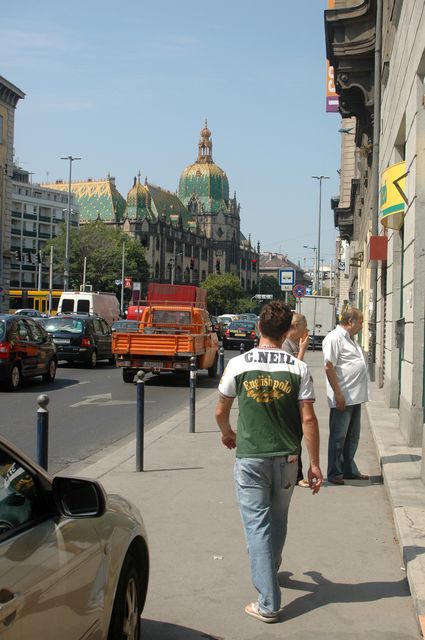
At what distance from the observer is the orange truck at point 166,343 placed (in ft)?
65.2

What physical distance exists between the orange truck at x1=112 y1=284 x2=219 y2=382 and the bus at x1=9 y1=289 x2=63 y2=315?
42463 millimetres

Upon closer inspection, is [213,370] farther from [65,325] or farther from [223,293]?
[223,293]

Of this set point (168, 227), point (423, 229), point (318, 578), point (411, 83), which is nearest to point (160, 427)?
point (423, 229)

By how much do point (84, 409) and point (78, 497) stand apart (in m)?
11.9

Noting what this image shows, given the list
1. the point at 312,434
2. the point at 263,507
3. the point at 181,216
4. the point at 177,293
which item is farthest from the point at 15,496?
the point at 181,216

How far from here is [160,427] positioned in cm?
1265

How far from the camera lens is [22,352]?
59.0ft

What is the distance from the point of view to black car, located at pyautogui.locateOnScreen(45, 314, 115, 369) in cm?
2466

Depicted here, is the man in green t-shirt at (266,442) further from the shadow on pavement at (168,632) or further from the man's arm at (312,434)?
the shadow on pavement at (168,632)

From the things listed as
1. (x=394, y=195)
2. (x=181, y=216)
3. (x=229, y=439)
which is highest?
(x=181, y=216)

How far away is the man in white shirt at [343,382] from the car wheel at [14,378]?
1042 centimetres

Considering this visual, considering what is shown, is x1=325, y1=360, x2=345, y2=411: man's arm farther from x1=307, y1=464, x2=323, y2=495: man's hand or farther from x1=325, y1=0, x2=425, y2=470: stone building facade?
x1=307, y1=464, x2=323, y2=495: man's hand

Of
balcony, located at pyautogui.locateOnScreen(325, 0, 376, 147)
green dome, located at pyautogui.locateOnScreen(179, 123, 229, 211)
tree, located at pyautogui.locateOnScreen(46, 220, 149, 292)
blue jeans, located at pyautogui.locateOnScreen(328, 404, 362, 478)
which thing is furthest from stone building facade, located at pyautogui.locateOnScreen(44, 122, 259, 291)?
blue jeans, located at pyautogui.locateOnScreen(328, 404, 362, 478)

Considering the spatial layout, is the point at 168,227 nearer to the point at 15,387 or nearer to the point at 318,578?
the point at 15,387
